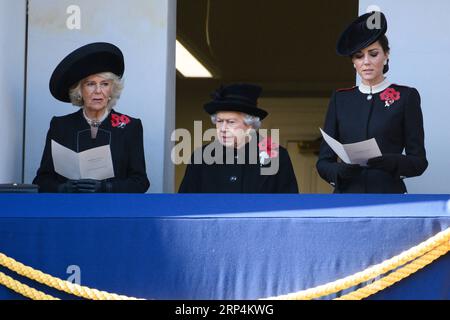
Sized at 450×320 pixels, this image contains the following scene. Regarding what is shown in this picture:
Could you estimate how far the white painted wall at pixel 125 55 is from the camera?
6.57 meters

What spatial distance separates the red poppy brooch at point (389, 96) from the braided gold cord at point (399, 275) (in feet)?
3.84

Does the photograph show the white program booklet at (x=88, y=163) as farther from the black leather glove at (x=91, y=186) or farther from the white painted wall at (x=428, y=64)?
the white painted wall at (x=428, y=64)


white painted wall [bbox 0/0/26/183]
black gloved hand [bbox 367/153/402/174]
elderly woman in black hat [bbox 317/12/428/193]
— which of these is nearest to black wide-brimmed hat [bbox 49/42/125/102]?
white painted wall [bbox 0/0/26/183]

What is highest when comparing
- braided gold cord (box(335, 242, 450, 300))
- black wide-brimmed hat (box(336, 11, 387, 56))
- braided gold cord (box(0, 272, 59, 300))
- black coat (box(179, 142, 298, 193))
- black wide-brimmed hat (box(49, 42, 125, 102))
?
black wide-brimmed hat (box(336, 11, 387, 56))

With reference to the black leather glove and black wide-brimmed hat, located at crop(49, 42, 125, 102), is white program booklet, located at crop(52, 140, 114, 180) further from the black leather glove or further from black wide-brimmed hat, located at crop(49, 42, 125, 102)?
black wide-brimmed hat, located at crop(49, 42, 125, 102)

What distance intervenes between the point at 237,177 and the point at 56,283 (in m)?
1.33

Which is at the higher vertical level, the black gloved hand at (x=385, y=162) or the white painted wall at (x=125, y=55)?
the white painted wall at (x=125, y=55)

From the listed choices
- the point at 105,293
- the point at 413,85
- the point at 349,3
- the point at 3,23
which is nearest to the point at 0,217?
the point at 105,293

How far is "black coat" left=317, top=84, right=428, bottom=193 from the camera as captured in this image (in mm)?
5320

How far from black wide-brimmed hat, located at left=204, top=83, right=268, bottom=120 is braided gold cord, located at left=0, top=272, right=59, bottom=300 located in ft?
4.39

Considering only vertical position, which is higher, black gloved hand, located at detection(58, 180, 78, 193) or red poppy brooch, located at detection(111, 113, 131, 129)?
red poppy brooch, located at detection(111, 113, 131, 129)

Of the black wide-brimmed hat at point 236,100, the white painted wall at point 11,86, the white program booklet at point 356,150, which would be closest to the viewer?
the white program booklet at point 356,150

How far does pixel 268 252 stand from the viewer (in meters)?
4.55

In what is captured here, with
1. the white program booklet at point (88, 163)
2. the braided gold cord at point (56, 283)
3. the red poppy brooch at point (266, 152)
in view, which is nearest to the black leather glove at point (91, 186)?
the white program booklet at point (88, 163)
